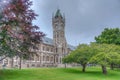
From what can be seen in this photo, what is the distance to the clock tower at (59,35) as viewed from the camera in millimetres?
99062

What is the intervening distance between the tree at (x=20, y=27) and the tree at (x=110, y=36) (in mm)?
48244

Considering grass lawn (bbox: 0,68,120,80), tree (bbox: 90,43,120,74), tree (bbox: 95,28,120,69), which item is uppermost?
tree (bbox: 95,28,120,69)

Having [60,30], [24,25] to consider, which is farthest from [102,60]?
Result: [60,30]

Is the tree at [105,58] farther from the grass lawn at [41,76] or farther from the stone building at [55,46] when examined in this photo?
the stone building at [55,46]

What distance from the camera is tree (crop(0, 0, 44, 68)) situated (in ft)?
82.2

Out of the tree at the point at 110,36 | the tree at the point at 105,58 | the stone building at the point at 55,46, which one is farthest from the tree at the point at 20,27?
the stone building at the point at 55,46

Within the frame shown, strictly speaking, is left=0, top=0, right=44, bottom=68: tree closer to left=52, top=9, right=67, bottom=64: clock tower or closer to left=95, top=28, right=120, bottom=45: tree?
left=95, top=28, right=120, bottom=45: tree

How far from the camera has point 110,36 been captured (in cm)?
7450

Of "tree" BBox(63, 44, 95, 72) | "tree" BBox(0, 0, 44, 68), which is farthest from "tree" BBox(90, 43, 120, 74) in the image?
"tree" BBox(0, 0, 44, 68)

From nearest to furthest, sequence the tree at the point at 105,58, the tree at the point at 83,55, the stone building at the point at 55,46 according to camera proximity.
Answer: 1. the tree at the point at 105,58
2. the tree at the point at 83,55
3. the stone building at the point at 55,46

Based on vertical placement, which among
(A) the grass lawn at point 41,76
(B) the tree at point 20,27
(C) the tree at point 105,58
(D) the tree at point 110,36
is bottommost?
(A) the grass lawn at point 41,76

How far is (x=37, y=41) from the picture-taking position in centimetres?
2975

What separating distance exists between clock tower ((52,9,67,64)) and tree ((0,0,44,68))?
6946 cm

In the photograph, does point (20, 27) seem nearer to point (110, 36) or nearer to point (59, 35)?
point (110, 36)
